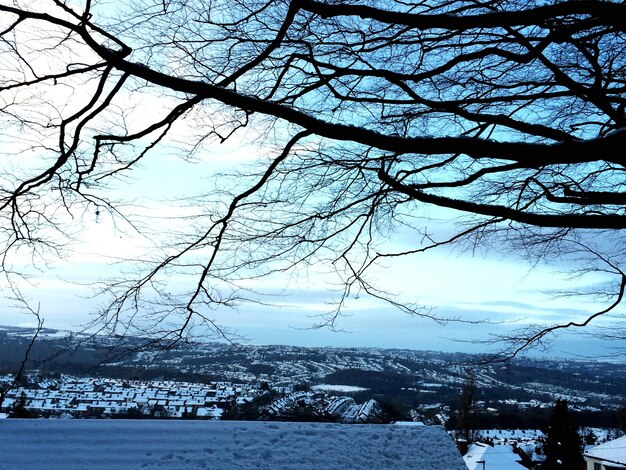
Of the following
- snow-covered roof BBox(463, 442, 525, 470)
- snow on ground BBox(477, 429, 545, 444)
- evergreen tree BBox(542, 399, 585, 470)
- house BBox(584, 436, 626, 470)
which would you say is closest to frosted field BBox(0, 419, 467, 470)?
house BBox(584, 436, 626, 470)

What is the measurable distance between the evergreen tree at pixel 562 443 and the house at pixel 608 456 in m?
0.87

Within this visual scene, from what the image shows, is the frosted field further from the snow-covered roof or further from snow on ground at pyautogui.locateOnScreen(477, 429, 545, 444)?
snow on ground at pyautogui.locateOnScreen(477, 429, 545, 444)

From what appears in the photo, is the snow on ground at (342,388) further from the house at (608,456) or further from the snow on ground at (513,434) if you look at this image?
the snow on ground at (513,434)

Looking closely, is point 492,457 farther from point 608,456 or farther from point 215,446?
point 215,446

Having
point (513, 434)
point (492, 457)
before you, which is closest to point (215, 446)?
point (492, 457)

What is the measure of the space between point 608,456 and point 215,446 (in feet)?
Answer: 90.4

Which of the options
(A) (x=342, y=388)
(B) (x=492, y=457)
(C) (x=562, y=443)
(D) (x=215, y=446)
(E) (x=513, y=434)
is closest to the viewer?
(D) (x=215, y=446)

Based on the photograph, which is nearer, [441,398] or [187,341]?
[187,341]

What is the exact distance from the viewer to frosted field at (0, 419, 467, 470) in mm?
3484

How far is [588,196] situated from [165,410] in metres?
5.11

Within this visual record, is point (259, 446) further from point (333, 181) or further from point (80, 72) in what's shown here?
point (80, 72)

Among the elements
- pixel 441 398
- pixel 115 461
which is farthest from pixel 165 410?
pixel 441 398

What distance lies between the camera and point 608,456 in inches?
973

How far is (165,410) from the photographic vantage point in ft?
19.0
